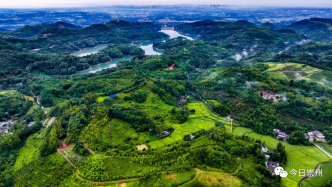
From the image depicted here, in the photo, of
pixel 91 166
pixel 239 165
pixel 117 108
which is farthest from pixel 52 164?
pixel 239 165

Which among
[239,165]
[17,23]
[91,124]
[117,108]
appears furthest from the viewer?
[17,23]

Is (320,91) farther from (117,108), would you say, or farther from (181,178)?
(117,108)

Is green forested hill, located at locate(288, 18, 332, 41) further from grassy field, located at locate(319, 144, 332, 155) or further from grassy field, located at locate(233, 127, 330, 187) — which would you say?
grassy field, located at locate(233, 127, 330, 187)

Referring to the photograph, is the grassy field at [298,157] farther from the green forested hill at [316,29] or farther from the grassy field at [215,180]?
the green forested hill at [316,29]

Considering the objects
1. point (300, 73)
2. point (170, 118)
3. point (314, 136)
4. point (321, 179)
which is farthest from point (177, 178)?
point (300, 73)

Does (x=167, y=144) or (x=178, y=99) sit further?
(x=178, y=99)

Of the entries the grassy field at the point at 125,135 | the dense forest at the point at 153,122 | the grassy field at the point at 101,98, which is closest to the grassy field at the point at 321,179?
the dense forest at the point at 153,122
